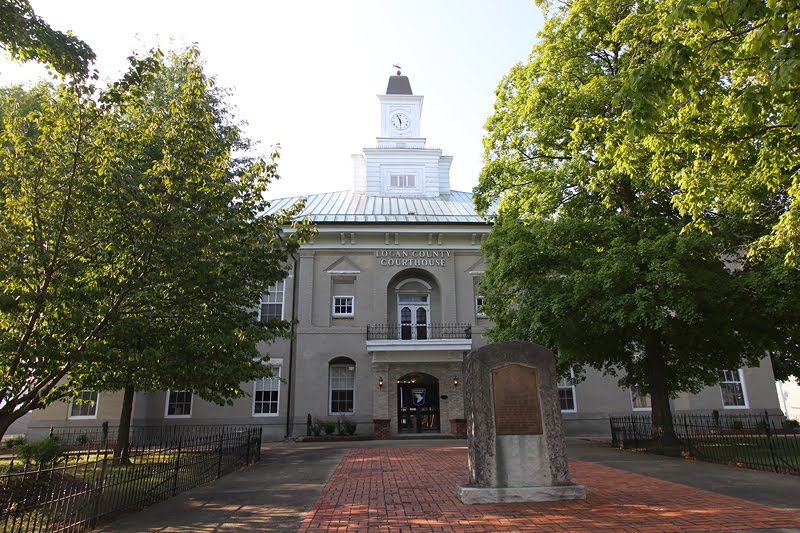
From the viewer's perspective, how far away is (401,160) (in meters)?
33.3

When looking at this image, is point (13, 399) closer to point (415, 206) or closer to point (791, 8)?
point (791, 8)

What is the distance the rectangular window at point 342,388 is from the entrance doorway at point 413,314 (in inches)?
122


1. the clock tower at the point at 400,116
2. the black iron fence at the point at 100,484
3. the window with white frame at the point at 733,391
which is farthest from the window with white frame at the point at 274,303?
the window with white frame at the point at 733,391

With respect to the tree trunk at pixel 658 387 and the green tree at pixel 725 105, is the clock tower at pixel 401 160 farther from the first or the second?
the green tree at pixel 725 105

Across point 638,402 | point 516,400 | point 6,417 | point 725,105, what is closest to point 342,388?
point 638,402

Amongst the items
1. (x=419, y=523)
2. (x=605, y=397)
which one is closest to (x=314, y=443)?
(x=605, y=397)

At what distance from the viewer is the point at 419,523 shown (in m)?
6.89

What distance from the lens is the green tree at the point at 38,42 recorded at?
24.5 feet

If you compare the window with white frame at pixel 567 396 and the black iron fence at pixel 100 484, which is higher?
the window with white frame at pixel 567 396

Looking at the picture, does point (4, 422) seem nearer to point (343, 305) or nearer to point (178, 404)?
point (178, 404)

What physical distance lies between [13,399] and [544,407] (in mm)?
8631

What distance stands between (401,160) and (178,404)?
62.2 feet

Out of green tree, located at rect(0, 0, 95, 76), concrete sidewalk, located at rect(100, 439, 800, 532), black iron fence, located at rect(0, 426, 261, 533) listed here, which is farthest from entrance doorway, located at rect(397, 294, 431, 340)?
green tree, located at rect(0, 0, 95, 76)

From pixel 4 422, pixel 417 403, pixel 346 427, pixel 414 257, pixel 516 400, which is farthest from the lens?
pixel 414 257
